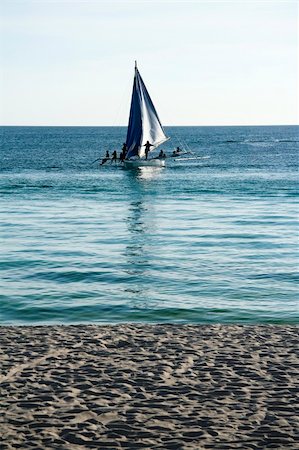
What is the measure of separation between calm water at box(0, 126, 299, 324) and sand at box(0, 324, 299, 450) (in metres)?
4.55

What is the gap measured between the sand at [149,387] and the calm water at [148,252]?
4.55m


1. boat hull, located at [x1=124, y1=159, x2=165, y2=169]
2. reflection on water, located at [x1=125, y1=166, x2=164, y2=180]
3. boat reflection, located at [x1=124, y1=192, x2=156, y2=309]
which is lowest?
boat reflection, located at [x1=124, y1=192, x2=156, y2=309]

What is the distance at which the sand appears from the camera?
38.0 feet

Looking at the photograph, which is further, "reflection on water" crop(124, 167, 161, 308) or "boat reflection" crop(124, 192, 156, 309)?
"reflection on water" crop(124, 167, 161, 308)

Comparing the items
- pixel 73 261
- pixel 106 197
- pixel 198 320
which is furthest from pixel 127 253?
pixel 106 197

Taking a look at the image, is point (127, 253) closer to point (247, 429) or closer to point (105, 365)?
point (105, 365)

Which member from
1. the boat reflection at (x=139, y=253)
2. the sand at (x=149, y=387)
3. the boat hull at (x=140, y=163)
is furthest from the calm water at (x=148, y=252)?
the boat hull at (x=140, y=163)

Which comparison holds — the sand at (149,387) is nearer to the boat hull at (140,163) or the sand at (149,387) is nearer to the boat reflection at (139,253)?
the boat reflection at (139,253)

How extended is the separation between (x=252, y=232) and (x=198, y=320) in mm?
18315
